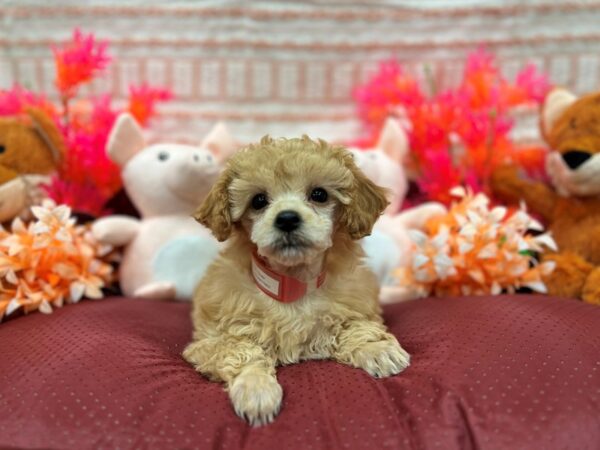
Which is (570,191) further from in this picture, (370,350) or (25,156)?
(25,156)

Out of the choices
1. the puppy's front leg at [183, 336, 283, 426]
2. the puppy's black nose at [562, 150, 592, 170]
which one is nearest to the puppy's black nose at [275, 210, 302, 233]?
the puppy's front leg at [183, 336, 283, 426]

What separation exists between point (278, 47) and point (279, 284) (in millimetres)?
1238

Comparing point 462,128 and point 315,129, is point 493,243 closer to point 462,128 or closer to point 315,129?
point 462,128

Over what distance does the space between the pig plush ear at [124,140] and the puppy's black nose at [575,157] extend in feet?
4.27

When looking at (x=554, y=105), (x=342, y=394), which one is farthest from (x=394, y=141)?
(x=342, y=394)

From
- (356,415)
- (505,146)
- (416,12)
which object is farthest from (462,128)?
(356,415)

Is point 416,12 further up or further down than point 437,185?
further up

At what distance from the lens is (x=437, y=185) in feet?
5.91

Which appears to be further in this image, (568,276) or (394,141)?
(394,141)

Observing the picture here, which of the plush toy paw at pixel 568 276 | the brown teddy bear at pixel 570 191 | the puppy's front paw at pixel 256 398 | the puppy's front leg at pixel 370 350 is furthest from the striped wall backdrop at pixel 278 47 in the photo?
the puppy's front paw at pixel 256 398

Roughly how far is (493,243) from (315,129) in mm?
917

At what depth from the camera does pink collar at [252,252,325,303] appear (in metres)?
1.09

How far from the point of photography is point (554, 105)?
5.34ft

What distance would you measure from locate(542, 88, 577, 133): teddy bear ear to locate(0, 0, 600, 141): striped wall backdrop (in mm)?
353
